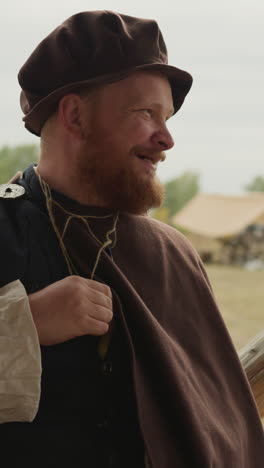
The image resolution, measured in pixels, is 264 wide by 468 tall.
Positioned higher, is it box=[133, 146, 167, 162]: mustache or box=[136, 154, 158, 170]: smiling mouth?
box=[133, 146, 167, 162]: mustache

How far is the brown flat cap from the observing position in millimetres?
1037

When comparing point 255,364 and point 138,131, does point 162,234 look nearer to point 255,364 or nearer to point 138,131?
point 138,131

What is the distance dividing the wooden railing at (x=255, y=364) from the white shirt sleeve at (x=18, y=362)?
58 cm

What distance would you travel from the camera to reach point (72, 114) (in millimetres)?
1065

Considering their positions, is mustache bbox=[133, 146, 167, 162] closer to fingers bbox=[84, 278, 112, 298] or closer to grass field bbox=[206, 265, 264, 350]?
fingers bbox=[84, 278, 112, 298]

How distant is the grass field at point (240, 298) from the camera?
8.73 m

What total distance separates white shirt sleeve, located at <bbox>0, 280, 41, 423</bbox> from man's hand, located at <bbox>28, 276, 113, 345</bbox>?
2 centimetres

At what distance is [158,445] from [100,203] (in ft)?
1.26

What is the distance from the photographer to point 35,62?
1.06 m

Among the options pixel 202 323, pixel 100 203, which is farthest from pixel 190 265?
pixel 100 203

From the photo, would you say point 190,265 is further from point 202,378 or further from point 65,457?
point 65,457

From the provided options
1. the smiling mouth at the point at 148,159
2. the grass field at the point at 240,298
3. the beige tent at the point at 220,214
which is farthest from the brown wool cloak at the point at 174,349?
Result: the beige tent at the point at 220,214

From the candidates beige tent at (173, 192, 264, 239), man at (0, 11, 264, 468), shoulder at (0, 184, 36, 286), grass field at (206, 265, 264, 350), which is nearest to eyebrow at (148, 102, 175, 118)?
man at (0, 11, 264, 468)

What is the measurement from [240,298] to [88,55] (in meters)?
10.4
